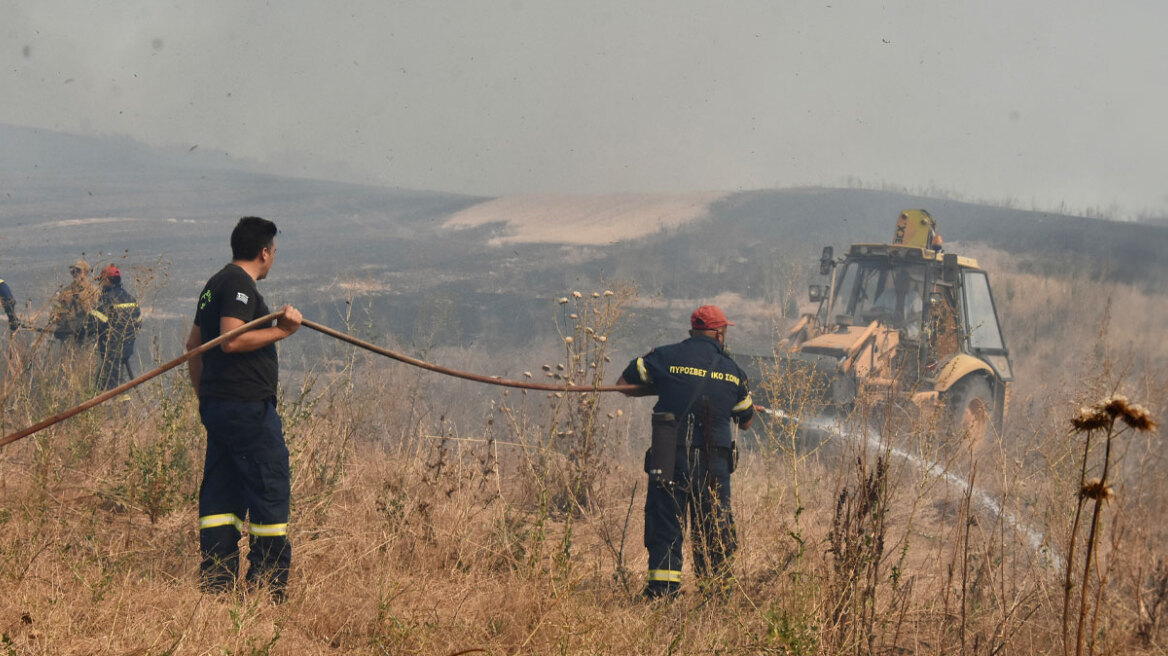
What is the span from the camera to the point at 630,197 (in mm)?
43875

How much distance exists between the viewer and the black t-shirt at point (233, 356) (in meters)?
3.77

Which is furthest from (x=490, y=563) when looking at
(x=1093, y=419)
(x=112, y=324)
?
(x=112, y=324)

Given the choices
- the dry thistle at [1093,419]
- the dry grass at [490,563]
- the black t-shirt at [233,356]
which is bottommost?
the dry grass at [490,563]

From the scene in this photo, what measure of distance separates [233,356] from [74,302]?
5.15m

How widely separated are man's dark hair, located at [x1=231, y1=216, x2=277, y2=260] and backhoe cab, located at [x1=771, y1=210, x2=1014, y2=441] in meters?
6.53

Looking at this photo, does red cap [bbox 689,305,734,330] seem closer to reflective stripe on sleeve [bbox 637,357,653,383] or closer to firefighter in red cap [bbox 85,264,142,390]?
reflective stripe on sleeve [bbox 637,357,653,383]

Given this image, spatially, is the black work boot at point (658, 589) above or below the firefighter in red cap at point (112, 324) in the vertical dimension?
below

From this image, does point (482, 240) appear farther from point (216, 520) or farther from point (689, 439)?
point (216, 520)

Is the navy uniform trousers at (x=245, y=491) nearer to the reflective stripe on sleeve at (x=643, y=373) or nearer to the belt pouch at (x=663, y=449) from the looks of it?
the belt pouch at (x=663, y=449)

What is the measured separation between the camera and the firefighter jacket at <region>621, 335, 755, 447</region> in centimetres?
497

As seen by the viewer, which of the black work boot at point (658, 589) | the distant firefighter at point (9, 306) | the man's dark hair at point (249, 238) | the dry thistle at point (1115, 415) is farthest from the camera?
the distant firefighter at point (9, 306)

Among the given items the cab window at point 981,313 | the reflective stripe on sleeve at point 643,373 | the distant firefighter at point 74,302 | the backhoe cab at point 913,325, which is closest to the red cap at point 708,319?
the reflective stripe on sleeve at point 643,373

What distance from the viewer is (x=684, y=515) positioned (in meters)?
4.81

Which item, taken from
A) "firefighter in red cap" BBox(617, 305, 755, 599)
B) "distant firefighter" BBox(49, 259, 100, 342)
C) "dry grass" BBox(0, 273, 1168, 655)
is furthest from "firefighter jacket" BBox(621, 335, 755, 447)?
"distant firefighter" BBox(49, 259, 100, 342)
